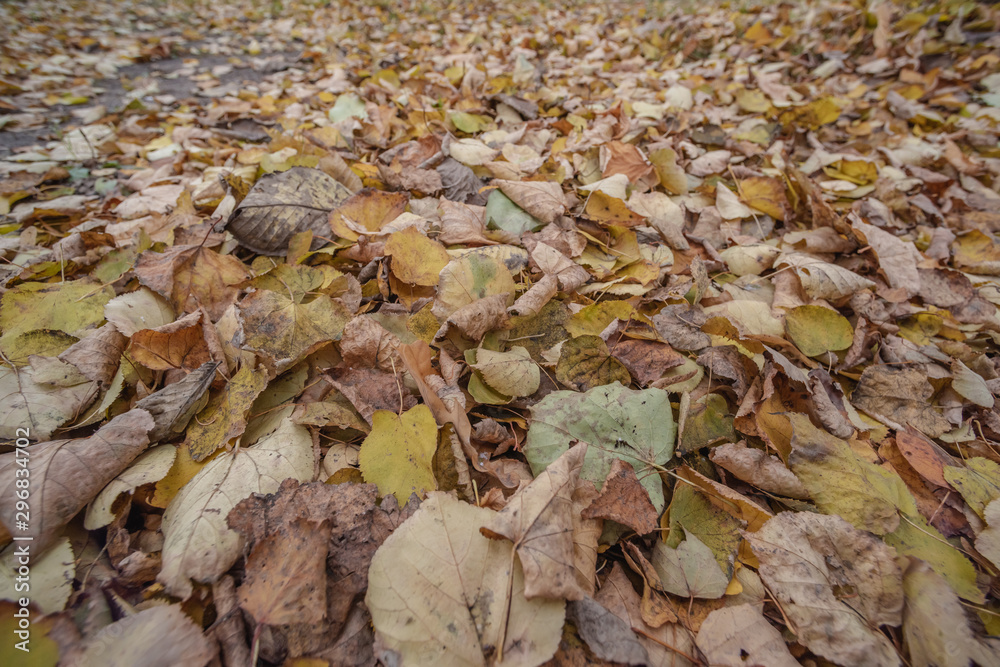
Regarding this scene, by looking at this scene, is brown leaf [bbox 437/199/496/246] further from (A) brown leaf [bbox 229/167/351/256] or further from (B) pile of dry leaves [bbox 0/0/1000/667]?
(A) brown leaf [bbox 229/167/351/256]

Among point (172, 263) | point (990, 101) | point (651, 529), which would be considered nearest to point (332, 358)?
point (172, 263)

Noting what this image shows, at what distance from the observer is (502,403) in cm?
103

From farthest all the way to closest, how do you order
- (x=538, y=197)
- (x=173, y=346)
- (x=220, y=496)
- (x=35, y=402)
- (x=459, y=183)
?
(x=459, y=183), (x=538, y=197), (x=173, y=346), (x=35, y=402), (x=220, y=496)

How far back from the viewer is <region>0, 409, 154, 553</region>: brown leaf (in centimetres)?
78

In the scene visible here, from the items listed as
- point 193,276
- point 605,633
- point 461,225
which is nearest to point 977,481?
point 605,633

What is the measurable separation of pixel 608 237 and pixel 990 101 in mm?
2655

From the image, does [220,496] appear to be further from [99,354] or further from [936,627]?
[936,627]

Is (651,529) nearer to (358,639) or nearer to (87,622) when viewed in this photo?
(358,639)

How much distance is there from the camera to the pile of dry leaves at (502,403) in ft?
2.46

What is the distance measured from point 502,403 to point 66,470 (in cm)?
85

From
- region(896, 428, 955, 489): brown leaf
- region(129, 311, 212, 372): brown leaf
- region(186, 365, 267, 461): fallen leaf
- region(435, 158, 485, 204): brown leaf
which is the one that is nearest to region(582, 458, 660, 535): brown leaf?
region(896, 428, 955, 489): brown leaf

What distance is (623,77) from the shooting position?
3.11 meters

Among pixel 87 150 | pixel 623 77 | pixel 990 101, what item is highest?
pixel 990 101

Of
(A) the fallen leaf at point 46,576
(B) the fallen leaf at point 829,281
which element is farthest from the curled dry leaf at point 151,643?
(B) the fallen leaf at point 829,281
